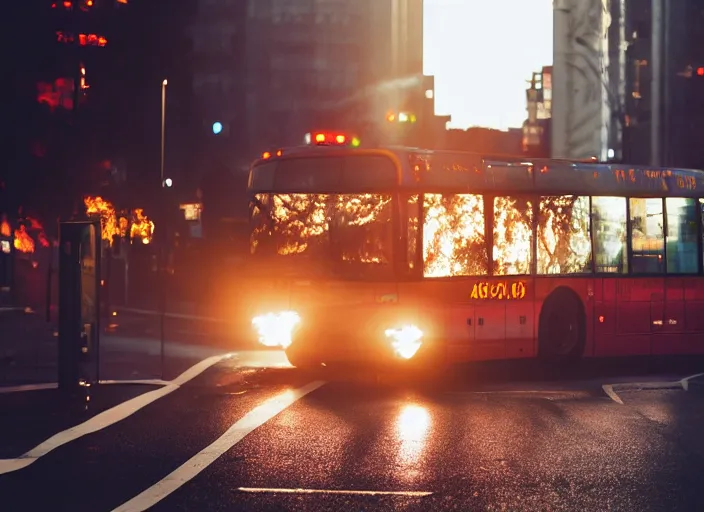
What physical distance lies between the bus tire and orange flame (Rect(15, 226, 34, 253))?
2437 cm

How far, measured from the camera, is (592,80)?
48.1 metres

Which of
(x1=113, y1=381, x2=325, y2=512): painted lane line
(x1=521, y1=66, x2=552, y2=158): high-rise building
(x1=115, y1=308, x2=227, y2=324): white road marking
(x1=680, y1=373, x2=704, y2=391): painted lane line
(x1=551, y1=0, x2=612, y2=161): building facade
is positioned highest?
(x1=521, y1=66, x2=552, y2=158): high-rise building

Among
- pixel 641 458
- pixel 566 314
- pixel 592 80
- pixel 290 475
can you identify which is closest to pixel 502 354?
pixel 566 314

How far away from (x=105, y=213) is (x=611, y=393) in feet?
85.7

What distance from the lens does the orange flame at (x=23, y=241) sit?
1491 inches

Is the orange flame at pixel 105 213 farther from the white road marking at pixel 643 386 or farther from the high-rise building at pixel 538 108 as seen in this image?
the high-rise building at pixel 538 108

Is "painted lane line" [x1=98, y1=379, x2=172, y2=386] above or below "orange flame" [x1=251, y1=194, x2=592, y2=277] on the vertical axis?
below

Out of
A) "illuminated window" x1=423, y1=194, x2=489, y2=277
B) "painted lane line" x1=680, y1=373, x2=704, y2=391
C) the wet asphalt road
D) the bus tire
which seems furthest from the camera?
the bus tire

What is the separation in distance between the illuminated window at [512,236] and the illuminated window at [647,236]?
201cm

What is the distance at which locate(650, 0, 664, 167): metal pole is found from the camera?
6094 cm

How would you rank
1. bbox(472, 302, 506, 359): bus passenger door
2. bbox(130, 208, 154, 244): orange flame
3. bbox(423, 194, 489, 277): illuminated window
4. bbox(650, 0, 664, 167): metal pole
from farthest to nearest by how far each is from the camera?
bbox(650, 0, 664, 167): metal pole → bbox(130, 208, 154, 244): orange flame → bbox(472, 302, 506, 359): bus passenger door → bbox(423, 194, 489, 277): illuminated window

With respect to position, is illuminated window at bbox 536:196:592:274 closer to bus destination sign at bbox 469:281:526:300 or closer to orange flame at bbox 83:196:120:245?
bus destination sign at bbox 469:281:526:300

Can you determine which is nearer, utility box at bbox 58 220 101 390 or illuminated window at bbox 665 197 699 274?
utility box at bbox 58 220 101 390

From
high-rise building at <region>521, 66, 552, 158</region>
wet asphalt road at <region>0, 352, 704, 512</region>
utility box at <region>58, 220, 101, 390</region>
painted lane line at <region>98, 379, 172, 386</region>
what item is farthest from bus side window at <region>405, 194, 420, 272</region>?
high-rise building at <region>521, 66, 552, 158</region>
